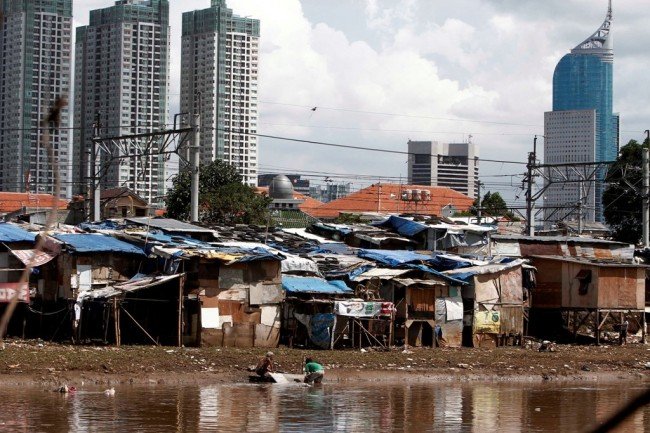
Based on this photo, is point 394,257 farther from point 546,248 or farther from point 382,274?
point 546,248

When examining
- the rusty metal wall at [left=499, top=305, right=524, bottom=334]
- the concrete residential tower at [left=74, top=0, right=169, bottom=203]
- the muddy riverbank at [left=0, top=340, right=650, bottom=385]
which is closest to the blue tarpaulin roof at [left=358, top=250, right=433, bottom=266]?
the rusty metal wall at [left=499, top=305, right=524, bottom=334]

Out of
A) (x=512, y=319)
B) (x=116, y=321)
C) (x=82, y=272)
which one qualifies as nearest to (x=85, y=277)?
(x=82, y=272)

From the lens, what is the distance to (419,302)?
33.8m

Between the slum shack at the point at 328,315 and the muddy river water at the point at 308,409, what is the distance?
386cm

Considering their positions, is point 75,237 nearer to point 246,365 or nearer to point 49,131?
point 246,365

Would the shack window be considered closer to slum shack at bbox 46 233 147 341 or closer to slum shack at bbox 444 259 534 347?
slum shack at bbox 444 259 534 347

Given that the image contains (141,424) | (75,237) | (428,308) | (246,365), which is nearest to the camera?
(141,424)

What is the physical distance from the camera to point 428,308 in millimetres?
33875

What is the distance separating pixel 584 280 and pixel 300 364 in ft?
41.7

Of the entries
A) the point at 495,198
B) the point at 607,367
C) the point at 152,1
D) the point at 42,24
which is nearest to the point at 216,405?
the point at 607,367

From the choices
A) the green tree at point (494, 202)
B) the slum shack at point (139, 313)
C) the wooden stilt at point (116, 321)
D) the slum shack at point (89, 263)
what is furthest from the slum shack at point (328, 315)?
the green tree at point (494, 202)

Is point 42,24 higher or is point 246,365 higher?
point 42,24

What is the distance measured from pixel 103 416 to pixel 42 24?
7800 centimetres

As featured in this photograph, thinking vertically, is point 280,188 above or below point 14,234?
above
